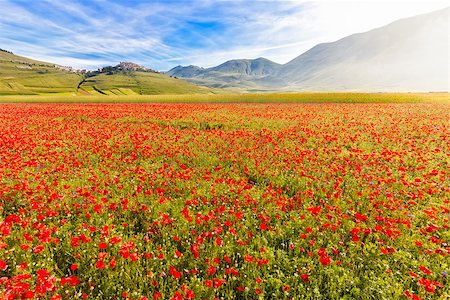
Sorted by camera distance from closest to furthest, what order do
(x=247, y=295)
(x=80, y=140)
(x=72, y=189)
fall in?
1. (x=247, y=295)
2. (x=72, y=189)
3. (x=80, y=140)

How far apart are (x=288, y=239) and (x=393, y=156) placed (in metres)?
7.59

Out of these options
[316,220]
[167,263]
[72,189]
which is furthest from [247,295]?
[72,189]

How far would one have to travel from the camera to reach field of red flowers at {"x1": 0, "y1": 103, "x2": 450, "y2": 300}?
3988mm

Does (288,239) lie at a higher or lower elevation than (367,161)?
lower

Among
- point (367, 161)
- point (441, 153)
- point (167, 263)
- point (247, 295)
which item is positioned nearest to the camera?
point (247, 295)

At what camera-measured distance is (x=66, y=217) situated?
596 centimetres

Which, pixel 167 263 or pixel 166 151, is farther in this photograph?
pixel 166 151

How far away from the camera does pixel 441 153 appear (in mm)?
10703

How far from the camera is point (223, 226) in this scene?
5.62m

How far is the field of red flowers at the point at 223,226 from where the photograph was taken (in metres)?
3.99

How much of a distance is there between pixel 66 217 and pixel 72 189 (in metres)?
1.49

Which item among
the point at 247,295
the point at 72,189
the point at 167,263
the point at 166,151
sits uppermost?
the point at 166,151

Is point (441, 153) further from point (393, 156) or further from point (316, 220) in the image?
point (316, 220)

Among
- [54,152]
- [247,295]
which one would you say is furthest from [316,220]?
[54,152]
